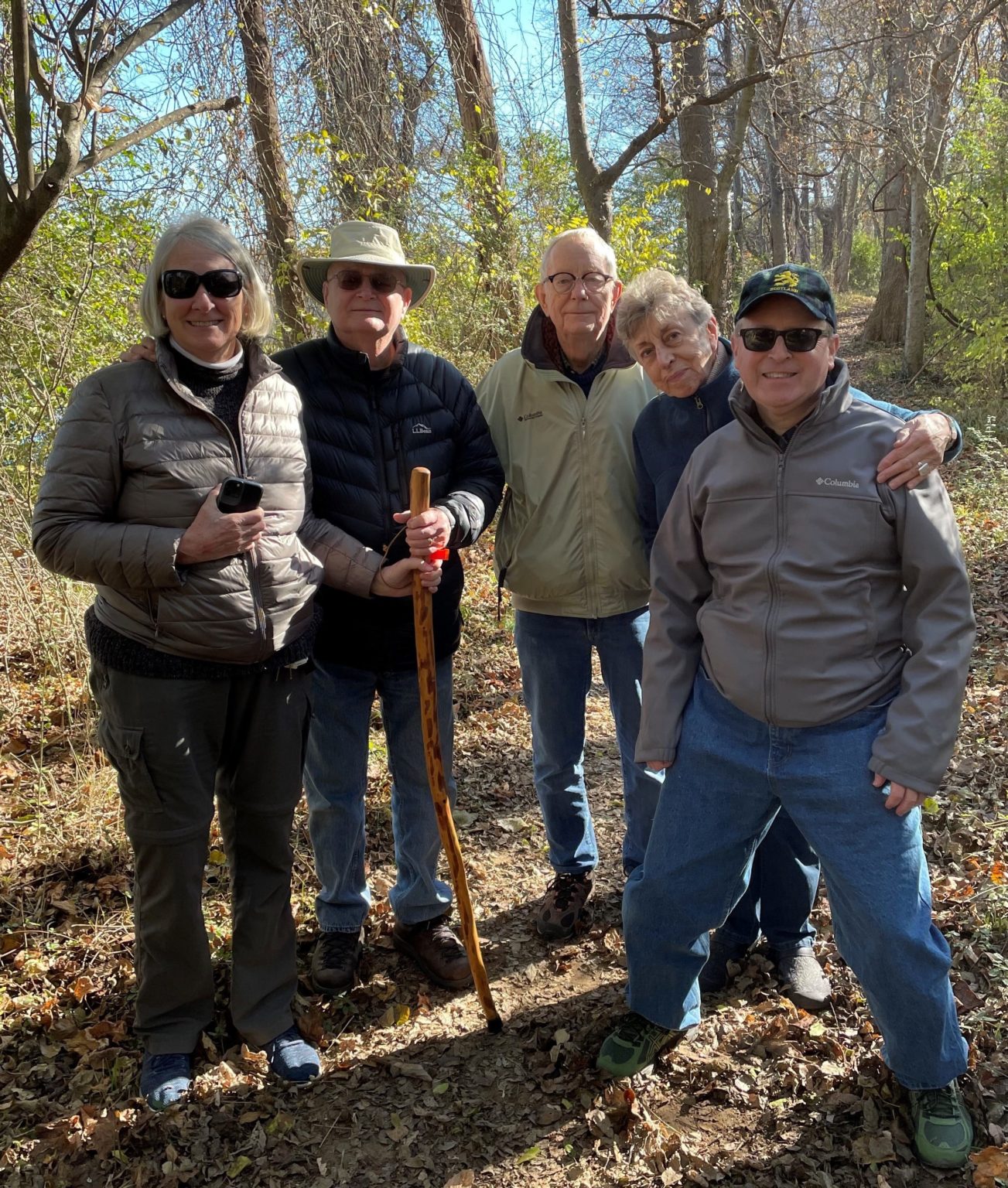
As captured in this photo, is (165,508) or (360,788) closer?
(165,508)

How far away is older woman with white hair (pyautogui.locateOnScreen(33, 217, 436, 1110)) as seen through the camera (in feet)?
8.30

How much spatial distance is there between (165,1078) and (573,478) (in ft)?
7.98

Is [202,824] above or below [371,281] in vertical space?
below

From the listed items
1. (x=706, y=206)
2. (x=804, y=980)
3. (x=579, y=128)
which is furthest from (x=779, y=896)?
(x=706, y=206)

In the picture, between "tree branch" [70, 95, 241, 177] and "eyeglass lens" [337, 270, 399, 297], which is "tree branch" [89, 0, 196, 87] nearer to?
"tree branch" [70, 95, 241, 177]

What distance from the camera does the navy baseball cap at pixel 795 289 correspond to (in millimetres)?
2316

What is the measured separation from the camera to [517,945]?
3.69 meters

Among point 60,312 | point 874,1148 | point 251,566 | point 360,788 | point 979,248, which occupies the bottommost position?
point 874,1148

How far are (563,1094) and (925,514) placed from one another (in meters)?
2.12

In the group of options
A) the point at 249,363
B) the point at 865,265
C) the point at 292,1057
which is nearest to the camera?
the point at 249,363

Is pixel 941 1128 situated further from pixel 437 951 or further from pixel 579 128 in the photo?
pixel 579 128

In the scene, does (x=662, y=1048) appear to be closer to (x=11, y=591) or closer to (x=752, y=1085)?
(x=752, y=1085)

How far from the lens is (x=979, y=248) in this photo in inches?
455

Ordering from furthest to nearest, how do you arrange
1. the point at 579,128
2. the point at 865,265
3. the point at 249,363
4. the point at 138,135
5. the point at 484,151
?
the point at 865,265 < the point at 484,151 < the point at 579,128 < the point at 138,135 < the point at 249,363
